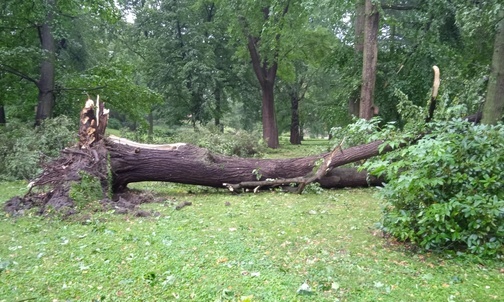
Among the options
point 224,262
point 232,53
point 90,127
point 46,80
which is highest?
point 232,53

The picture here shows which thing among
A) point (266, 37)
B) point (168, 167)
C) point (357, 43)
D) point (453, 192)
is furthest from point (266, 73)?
point (453, 192)

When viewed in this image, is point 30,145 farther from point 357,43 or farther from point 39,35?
point 357,43

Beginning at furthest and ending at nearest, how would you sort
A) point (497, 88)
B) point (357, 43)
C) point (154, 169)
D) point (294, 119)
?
point (294, 119), point (357, 43), point (154, 169), point (497, 88)

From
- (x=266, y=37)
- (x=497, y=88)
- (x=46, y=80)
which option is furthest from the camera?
(x=266, y=37)

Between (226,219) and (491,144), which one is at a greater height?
(491,144)

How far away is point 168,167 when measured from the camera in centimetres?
701

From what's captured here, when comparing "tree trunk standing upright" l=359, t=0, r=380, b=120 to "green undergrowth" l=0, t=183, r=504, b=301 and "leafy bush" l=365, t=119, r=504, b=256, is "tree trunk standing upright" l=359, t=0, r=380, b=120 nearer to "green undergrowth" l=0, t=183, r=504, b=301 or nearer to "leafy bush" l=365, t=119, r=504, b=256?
"green undergrowth" l=0, t=183, r=504, b=301

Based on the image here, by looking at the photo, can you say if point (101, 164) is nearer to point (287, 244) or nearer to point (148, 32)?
point (287, 244)

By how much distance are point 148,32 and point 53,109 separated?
10.5 metres

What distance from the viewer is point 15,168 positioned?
9.01 m

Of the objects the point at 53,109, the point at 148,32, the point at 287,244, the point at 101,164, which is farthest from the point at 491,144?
the point at 148,32

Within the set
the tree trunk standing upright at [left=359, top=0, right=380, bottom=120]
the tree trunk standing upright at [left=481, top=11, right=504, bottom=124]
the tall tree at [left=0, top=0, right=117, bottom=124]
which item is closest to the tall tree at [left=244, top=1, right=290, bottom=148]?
the tall tree at [left=0, top=0, right=117, bottom=124]

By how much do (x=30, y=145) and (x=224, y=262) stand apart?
8.39 meters

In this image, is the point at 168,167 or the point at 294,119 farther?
the point at 294,119
